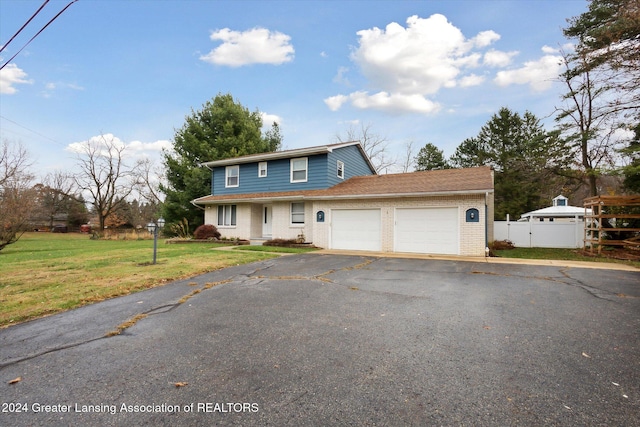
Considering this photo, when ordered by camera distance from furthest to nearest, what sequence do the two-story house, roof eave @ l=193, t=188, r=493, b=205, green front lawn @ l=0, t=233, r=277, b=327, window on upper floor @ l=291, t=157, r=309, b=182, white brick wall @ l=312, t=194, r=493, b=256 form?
1. window on upper floor @ l=291, t=157, r=309, b=182
2. the two-story house
3. roof eave @ l=193, t=188, r=493, b=205
4. white brick wall @ l=312, t=194, r=493, b=256
5. green front lawn @ l=0, t=233, r=277, b=327

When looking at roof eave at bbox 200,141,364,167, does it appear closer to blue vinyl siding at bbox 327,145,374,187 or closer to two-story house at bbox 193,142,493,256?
two-story house at bbox 193,142,493,256

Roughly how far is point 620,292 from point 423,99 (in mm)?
20550

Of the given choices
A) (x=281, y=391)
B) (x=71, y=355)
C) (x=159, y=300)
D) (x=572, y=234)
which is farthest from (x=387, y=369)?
(x=572, y=234)

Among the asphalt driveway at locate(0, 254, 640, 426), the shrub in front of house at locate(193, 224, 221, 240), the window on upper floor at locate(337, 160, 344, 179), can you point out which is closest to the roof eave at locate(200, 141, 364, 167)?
the window on upper floor at locate(337, 160, 344, 179)

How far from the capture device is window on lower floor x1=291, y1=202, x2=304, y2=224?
15848 mm

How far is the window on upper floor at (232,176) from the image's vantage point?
18.8 m

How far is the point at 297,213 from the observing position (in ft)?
52.4

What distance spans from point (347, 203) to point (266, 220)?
5.93 m

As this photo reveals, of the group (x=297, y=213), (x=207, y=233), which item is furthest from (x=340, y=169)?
(x=207, y=233)

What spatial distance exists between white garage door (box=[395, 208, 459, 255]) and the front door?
7981 mm

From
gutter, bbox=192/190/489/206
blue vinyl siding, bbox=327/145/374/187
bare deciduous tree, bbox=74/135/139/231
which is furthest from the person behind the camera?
bare deciduous tree, bbox=74/135/139/231

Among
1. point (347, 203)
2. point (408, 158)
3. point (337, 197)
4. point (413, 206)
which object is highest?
point (408, 158)

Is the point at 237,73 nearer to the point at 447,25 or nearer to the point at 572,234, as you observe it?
the point at 447,25

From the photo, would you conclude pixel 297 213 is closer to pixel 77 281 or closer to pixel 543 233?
pixel 77 281
